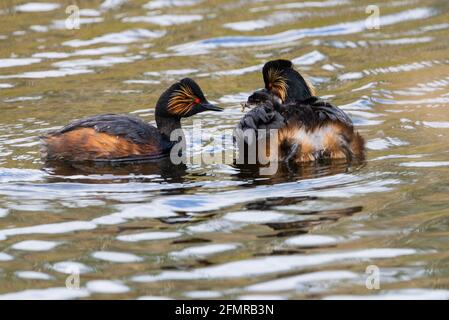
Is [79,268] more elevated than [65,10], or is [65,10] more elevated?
[65,10]

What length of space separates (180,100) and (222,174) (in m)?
1.29

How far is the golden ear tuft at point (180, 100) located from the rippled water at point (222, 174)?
1.28 ft

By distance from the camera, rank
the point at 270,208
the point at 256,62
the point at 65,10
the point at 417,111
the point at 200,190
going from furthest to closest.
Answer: the point at 65,10 → the point at 256,62 → the point at 417,111 → the point at 200,190 → the point at 270,208

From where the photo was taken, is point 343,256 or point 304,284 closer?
point 304,284

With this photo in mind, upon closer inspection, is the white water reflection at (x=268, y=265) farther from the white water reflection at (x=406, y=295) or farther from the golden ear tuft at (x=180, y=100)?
the golden ear tuft at (x=180, y=100)

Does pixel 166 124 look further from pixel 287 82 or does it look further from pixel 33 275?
pixel 33 275

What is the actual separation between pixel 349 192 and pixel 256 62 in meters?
4.88

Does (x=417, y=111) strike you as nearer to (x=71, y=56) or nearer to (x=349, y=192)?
(x=349, y=192)

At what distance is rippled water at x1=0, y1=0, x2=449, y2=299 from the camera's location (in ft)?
19.4

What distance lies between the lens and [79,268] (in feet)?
19.7

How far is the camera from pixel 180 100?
9.16m

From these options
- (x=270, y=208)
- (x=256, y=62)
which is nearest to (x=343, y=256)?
(x=270, y=208)

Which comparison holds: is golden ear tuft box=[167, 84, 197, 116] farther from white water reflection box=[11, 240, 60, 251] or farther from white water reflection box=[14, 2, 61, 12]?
white water reflection box=[14, 2, 61, 12]

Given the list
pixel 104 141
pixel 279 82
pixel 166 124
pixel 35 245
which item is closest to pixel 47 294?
pixel 35 245
